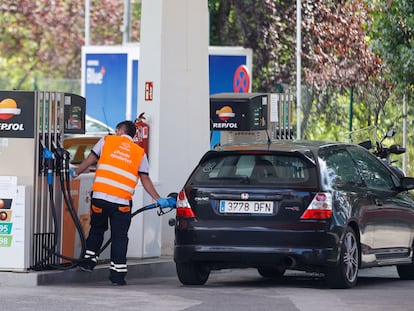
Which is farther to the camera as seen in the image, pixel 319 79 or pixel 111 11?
pixel 111 11

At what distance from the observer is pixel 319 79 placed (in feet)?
85.8

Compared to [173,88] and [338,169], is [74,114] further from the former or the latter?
[173,88]

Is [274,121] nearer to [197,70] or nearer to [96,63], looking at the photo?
[197,70]

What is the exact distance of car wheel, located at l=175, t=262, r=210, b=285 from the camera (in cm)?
1398

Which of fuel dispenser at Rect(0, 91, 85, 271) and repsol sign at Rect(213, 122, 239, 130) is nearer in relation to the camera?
fuel dispenser at Rect(0, 91, 85, 271)

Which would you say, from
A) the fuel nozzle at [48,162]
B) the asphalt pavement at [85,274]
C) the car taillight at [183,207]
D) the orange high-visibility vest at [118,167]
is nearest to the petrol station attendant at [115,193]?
the orange high-visibility vest at [118,167]

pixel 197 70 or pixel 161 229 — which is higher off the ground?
pixel 197 70

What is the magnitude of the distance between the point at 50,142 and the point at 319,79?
12.7 metres

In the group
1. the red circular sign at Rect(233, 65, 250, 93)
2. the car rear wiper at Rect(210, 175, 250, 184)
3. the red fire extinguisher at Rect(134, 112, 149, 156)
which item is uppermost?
the red circular sign at Rect(233, 65, 250, 93)

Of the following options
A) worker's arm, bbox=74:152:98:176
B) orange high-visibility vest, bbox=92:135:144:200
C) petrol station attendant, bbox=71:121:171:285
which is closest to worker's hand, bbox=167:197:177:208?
petrol station attendant, bbox=71:121:171:285

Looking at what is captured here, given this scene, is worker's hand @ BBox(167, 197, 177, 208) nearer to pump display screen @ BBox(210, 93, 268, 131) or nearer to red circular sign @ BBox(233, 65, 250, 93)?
pump display screen @ BBox(210, 93, 268, 131)

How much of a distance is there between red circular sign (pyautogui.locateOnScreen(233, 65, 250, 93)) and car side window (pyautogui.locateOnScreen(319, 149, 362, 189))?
11242 mm

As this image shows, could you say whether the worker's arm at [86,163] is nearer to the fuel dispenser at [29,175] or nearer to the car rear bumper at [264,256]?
the fuel dispenser at [29,175]

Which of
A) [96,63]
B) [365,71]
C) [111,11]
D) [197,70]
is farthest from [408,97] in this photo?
[111,11]
